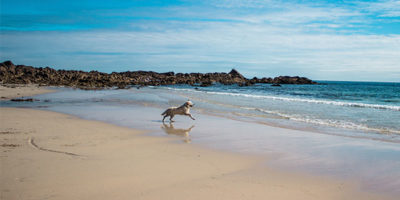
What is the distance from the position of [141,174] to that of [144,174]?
0.17 ft

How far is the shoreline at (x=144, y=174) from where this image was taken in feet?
13.8

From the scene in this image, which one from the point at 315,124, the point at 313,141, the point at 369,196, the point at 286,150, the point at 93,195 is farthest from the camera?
the point at 315,124

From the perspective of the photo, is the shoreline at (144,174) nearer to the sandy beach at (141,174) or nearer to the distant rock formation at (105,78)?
the sandy beach at (141,174)

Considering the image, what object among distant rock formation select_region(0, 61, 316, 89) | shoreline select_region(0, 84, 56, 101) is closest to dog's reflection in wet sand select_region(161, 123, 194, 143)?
shoreline select_region(0, 84, 56, 101)

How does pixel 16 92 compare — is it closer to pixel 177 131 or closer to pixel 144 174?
pixel 177 131

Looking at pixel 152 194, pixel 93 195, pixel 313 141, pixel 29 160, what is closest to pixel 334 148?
pixel 313 141

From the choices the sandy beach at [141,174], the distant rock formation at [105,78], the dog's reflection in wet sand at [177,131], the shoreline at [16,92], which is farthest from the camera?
the distant rock formation at [105,78]

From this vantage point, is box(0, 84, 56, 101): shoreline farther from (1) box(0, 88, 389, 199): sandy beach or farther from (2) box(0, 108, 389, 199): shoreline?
(2) box(0, 108, 389, 199): shoreline

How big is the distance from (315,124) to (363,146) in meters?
3.97

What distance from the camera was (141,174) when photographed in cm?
495

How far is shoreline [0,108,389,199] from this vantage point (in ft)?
13.8

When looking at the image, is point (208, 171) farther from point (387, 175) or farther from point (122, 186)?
point (387, 175)

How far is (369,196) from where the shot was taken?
14.1 feet

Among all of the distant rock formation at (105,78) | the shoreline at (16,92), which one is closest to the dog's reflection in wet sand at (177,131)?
the shoreline at (16,92)
